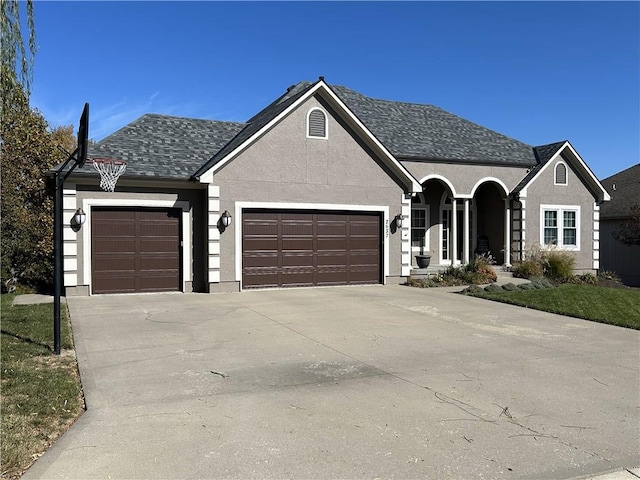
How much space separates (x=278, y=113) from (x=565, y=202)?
13.3 metres

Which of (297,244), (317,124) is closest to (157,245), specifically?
(297,244)

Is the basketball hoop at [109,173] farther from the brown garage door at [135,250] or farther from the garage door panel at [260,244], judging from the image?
the garage door panel at [260,244]

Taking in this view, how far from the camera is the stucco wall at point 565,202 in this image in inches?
837

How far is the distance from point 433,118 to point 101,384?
20.2 metres

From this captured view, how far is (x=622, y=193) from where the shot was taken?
93.9ft

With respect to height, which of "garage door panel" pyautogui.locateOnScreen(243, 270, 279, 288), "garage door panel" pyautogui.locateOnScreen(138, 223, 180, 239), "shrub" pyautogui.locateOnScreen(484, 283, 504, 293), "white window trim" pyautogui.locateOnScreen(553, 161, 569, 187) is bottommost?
"shrub" pyautogui.locateOnScreen(484, 283, 504, 293)

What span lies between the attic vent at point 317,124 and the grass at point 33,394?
31.5 ft

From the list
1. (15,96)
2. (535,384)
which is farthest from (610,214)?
(15,96)

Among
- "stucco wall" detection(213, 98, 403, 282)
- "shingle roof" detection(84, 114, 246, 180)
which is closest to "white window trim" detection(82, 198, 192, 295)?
"shingle roof" detection(84, 114, 246, 180)

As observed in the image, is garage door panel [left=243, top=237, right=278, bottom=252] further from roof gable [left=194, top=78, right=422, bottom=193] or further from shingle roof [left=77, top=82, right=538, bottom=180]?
shingle roof [left=77, top=82, right=538, bottom=180]

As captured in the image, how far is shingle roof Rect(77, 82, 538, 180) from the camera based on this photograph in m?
15.6

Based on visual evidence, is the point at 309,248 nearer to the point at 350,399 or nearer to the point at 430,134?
the point at 430,134

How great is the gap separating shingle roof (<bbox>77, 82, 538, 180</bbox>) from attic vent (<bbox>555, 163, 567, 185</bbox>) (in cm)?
102

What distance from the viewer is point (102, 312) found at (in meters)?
11.6
